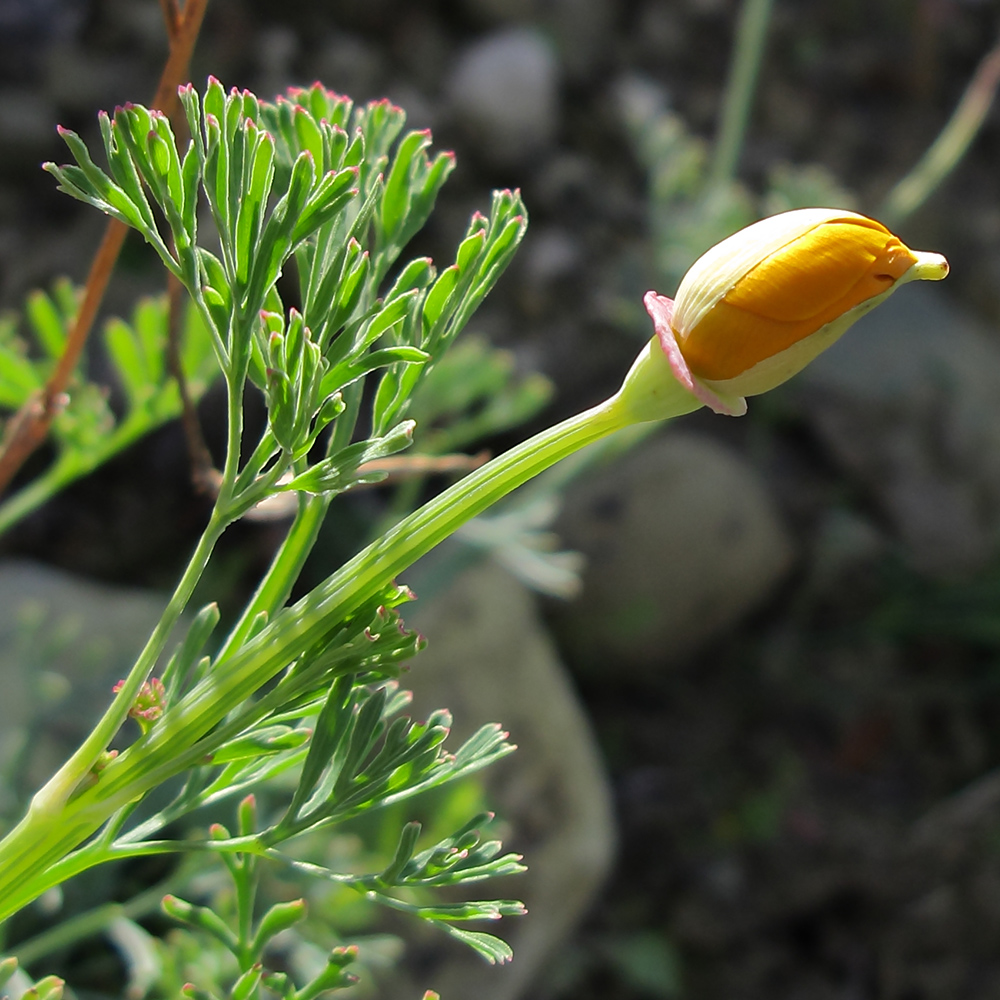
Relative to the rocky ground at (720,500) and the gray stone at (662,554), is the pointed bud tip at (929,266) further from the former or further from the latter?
the gray stone at (662,554)

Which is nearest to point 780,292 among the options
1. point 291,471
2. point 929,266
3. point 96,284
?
point 929,266

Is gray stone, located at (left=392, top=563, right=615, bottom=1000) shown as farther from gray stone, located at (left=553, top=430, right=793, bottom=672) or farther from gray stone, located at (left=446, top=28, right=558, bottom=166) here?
gray stone, located at (left=446, top=28, right=558, bottom=166)

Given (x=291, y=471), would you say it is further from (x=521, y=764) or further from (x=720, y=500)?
(x=720, y=500)

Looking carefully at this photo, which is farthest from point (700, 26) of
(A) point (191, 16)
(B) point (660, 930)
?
(A) point (191, 16)

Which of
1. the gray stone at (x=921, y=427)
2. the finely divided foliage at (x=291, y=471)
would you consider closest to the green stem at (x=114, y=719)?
the finely divided foliage at (x=291, y=471)

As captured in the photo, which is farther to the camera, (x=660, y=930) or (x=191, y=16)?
(x=660, y=930)

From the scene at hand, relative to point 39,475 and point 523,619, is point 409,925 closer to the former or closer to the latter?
point 523,619

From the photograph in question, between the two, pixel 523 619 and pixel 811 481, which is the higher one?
pixel 811 481
